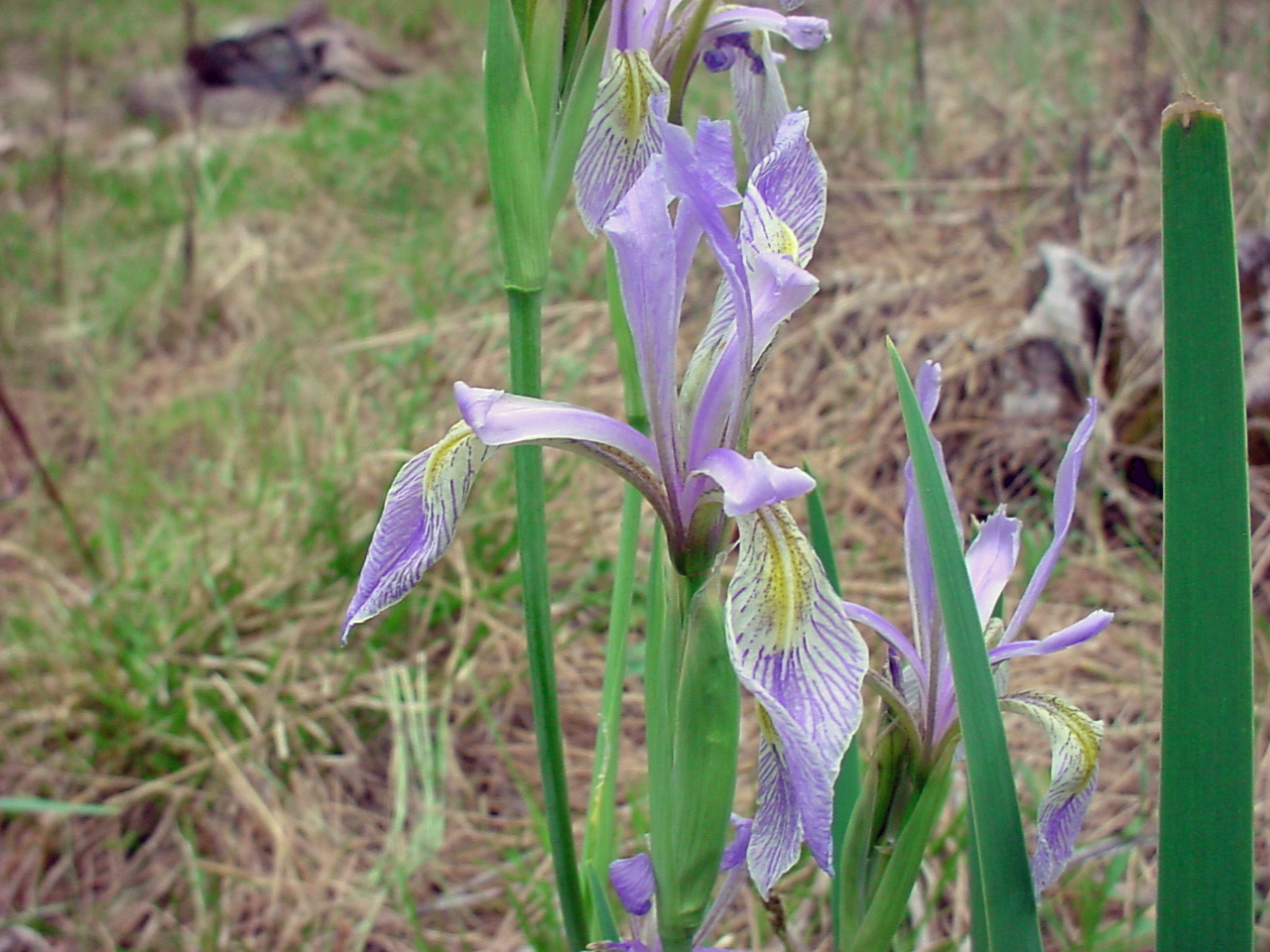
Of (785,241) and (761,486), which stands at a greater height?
(785,241)

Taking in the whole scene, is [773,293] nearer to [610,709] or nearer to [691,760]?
[691,760]

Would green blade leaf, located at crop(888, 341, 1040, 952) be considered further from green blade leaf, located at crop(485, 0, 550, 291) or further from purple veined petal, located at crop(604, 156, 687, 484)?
green blade leaf, located at crop(485, 0, 550, 291)

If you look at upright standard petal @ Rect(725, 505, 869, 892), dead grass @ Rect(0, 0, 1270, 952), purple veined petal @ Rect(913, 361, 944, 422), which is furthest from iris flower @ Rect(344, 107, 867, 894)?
dead grass @ Rect(0, 0, 1270, 952)

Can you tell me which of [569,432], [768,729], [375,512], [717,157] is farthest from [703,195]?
[375,512]

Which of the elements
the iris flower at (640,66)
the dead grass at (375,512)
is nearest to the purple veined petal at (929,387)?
the iris flower at (640,66)

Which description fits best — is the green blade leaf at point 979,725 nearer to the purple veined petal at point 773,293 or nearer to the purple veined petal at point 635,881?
the purple veined petal at point 773,293
